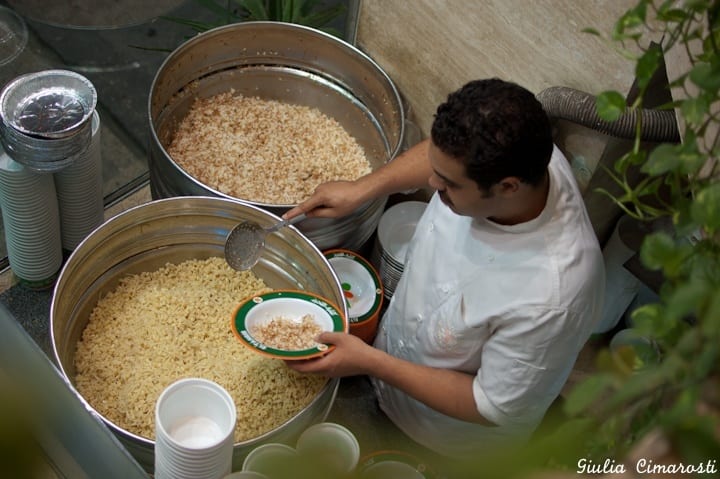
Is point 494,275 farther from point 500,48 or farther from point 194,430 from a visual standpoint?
point 500,48

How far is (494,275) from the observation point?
1676mm

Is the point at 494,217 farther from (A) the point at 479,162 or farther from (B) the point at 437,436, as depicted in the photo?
(B) the point at 437,436

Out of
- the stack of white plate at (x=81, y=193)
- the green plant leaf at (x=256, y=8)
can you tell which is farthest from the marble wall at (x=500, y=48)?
the stack of white plate at (x=81, y=193)

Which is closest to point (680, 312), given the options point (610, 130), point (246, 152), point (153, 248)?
point (610, 130)

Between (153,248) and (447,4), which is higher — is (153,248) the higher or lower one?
the lower one

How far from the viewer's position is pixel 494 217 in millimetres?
1682

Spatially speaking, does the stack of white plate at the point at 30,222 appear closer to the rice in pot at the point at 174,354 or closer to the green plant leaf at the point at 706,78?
the rice in pot at the point at 174,354

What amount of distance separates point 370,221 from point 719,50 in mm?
1429

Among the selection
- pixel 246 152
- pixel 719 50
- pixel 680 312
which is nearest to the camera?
pixel 680 312

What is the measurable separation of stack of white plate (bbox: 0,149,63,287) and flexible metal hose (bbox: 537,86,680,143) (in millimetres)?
1293

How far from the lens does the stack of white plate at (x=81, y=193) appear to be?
2146 mm

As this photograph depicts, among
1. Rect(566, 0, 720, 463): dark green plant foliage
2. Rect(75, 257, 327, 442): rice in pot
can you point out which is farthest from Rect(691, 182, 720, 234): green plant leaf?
Rect(75, 257, 327, 442): rice in pot

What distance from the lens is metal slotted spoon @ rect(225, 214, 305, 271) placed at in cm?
202

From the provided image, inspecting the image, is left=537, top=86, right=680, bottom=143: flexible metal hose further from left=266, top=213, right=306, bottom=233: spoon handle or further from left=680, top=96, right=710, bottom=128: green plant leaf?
left=680, top=96, right=710, bottom=128: green plant leaf
